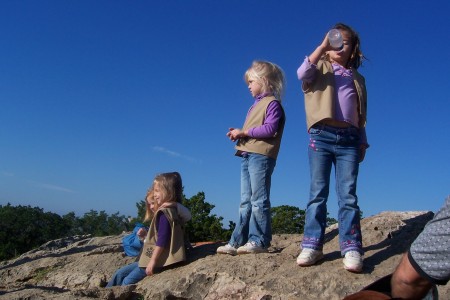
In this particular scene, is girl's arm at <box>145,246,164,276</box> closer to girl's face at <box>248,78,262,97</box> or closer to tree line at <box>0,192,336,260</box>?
girl's face at <box>248,78,262,97</box>

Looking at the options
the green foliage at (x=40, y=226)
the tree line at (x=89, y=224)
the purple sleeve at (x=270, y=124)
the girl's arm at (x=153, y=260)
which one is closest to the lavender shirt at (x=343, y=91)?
the purple sleeve at (x=270, y=124)

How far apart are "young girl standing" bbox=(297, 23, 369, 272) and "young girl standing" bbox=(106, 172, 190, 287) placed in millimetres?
1427

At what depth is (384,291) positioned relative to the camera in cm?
168

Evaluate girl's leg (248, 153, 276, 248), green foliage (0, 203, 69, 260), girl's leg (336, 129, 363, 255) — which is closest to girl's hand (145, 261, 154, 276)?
girl's leg (248, 153, 276, 248)

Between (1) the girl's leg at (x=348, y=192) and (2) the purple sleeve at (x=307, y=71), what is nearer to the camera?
(1) the girl's leg at (x=348, y=192)

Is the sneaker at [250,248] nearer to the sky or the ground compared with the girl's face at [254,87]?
nearer to the ground

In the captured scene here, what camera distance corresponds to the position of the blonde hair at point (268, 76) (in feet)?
16.5

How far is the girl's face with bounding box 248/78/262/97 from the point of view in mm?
5035

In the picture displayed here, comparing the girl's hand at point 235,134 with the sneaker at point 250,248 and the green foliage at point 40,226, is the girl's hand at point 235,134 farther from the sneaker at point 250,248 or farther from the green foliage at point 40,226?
the green foliage at point 40,226

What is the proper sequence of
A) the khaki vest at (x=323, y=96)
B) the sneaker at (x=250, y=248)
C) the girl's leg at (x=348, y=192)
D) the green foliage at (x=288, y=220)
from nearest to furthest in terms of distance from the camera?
the girl's leg at (x=348, y=192) → the khaki vest at (x=323, y=96) → the sneaker at (x=250, y=248) → the green foliage at (x=288, y=220)

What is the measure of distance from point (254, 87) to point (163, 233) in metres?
1.75

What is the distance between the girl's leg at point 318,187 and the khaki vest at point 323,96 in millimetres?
153

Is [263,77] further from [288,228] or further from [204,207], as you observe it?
[288,228]

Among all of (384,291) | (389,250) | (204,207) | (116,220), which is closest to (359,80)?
(389,250)
